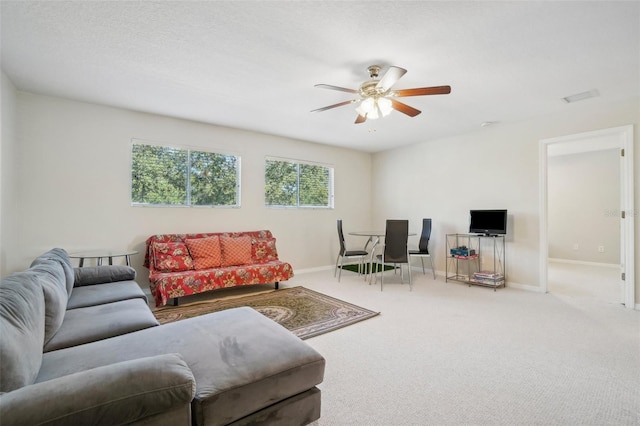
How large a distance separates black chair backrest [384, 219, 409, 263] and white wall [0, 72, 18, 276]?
4416mm

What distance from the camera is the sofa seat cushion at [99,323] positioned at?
165cm

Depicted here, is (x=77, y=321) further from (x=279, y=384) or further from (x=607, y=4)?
(x=607, y=4)

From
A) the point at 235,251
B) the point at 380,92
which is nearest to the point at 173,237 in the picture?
the point at 235,251

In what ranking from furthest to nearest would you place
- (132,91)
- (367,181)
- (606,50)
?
(367,181), (132,91), (606,50)

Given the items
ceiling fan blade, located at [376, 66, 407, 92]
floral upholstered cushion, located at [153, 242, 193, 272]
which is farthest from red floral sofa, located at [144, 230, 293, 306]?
ceiling fan blade, located at [376, 66, 407, 92]

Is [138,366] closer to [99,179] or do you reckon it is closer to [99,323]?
[99,323]

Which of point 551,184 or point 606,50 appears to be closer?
point 606,50

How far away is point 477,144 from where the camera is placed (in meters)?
4.89

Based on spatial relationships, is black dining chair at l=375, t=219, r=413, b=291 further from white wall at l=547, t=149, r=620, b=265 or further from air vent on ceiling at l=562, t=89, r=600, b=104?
white wall at l=547, t=149, r=620, b=265

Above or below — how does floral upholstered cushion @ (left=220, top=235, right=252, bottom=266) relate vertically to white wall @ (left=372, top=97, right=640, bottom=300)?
below

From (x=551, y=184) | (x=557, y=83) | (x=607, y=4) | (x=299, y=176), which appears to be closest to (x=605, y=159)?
(x=551, y=184)

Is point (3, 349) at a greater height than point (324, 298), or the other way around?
point (3, 349)

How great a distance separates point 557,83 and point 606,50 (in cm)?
63

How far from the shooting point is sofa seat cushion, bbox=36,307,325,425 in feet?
3.85
